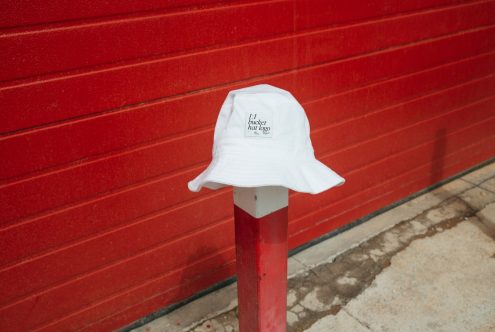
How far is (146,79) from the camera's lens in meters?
2.57

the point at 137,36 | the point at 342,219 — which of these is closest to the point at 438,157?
the point at 342,219

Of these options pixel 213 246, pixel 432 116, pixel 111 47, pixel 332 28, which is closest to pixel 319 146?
pixel 332 28

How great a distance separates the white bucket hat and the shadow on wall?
11.0 feet

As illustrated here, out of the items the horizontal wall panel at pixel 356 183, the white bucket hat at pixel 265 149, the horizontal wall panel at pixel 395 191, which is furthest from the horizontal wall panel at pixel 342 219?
the white bucket hat at pixel 265 149

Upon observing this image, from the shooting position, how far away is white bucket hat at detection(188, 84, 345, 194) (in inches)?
60.2

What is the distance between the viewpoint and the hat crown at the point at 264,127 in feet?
5.14

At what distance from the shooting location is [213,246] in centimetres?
328

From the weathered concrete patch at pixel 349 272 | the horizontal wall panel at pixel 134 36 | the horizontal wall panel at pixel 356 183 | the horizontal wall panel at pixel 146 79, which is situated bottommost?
the weathered concrete patch at pixel 349 272

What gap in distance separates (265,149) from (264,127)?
0.08 m

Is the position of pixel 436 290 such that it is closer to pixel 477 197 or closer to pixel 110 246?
pixel 477 197

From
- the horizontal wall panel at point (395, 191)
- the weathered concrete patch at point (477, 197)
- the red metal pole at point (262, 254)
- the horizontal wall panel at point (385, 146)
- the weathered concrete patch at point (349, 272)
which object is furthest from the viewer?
the weathered concrete patch at point (477, 197)

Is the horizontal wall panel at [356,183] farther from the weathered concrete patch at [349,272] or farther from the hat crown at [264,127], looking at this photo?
the hat crown at [264,127]

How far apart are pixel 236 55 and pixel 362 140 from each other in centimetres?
160

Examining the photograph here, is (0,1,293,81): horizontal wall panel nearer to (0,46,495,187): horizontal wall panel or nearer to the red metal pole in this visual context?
(0,46,495,187): horizontal wall panel
